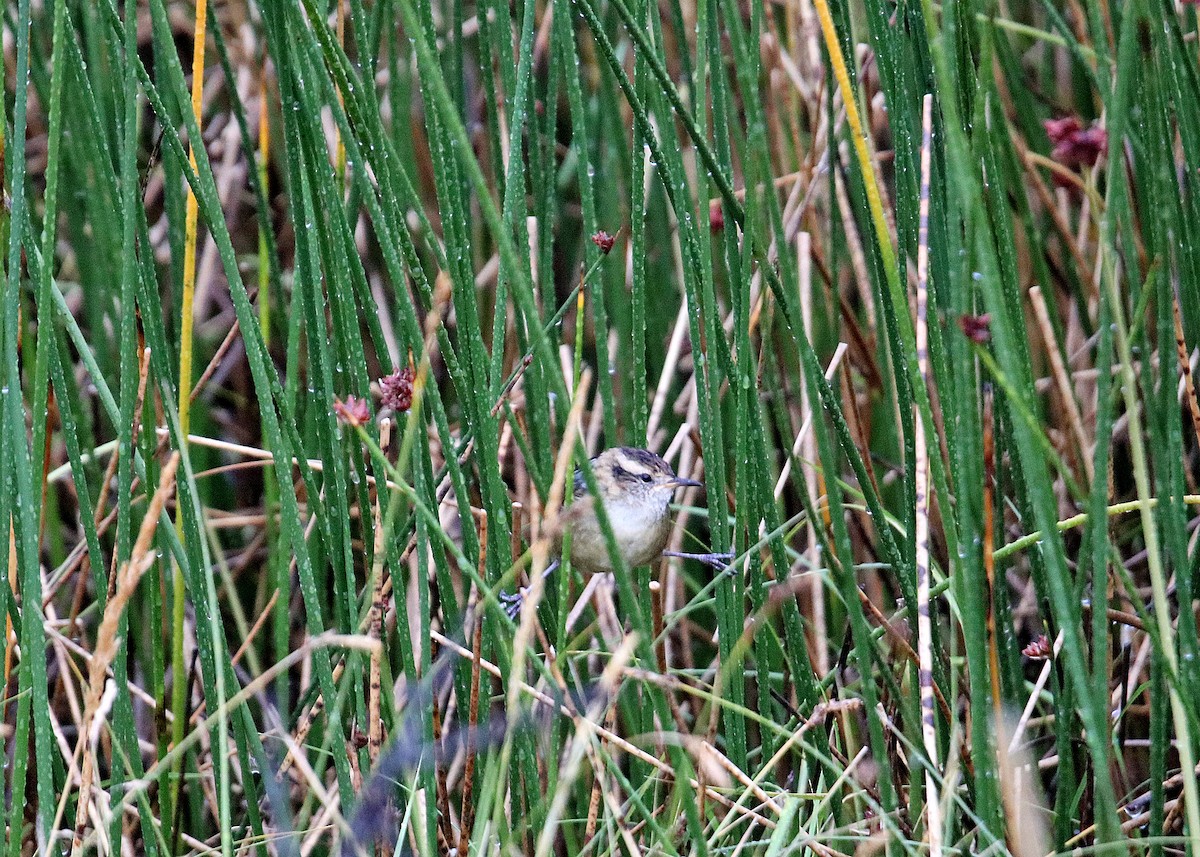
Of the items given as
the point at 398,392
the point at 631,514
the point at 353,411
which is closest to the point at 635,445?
the point at 631,514

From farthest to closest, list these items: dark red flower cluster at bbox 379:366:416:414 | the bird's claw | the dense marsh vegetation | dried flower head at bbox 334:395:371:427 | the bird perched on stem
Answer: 1. the bird perched on stem
2. the bird's claw
3. dark red flower cluster at bbox 379:366:416:414
4. the dense marsh vegetation
5. dried flower head at bbox 334:395:371:427

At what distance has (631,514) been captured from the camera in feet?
7.93

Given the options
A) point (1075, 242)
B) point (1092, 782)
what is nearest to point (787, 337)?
point (1075, 242)

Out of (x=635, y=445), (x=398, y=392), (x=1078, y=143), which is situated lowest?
(x=635, y=445)

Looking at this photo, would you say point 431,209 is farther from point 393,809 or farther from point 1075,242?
point 393,809

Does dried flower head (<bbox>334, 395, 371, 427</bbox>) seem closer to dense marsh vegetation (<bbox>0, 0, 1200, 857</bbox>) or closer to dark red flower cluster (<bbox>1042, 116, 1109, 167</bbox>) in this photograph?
dense marsh vegetation (<bbox>0, 0, 1200, 857</bbox>)

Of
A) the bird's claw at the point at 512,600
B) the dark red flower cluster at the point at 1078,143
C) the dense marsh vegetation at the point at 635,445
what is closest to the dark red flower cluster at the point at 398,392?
the dense marsh vegetation at the point at 635,445

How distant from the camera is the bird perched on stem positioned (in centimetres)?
234

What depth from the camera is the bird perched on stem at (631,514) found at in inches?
92.2

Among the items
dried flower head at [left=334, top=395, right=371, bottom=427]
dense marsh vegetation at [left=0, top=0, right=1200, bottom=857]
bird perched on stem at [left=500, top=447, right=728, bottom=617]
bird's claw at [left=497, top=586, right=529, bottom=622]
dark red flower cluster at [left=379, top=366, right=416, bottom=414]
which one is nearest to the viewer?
dried flower head at [left=334, top=395, right=371, bottom=427]

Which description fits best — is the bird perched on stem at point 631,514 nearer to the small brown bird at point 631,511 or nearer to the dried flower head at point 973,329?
the small brown bird at point 631,511

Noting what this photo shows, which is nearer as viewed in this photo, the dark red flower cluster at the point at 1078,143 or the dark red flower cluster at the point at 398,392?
the dark red flower cluster at the point at 1078,143

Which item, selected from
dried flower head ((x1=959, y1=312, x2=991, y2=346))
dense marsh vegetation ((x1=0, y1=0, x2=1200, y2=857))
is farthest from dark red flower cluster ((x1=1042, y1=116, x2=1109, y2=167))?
dried flower head ((x1=959, y1=312, x2=991, y2=346))

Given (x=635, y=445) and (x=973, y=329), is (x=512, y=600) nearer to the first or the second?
(x=635, y=445)
